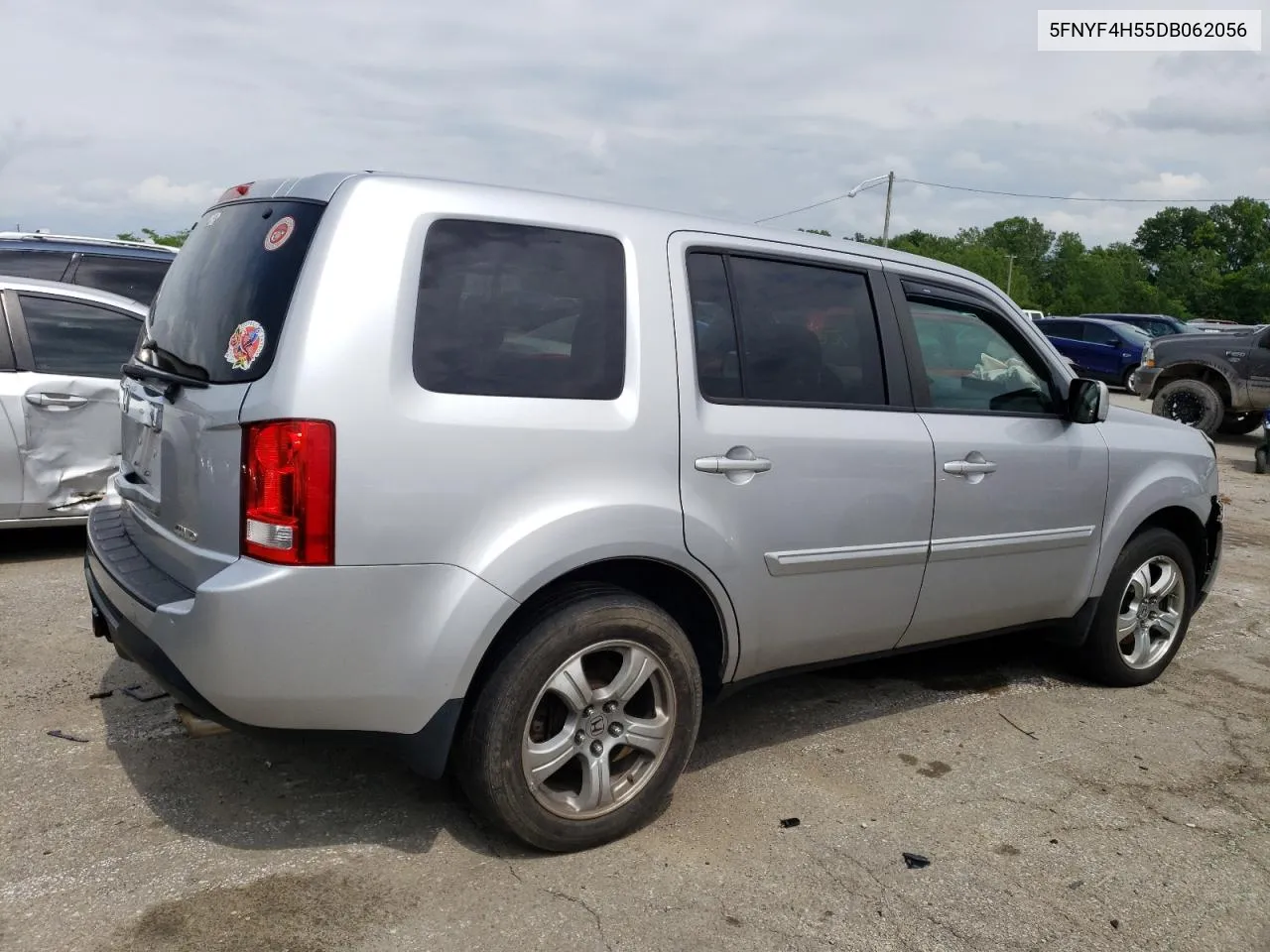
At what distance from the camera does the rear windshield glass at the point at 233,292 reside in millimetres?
2826

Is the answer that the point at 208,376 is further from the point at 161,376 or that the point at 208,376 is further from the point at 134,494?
the point at 134,494

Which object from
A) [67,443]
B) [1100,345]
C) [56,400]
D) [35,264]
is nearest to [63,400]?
[56,400]

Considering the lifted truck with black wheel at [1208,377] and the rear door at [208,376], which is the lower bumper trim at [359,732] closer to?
the rear door at [208,376]

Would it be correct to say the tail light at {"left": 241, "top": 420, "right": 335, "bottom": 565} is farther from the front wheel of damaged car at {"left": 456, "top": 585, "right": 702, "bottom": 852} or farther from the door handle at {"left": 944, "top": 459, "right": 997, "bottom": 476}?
the door handle at {"left": 944, "top": 459, "right": 997, "bottom": 476}

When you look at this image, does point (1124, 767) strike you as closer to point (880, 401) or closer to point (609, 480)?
point (880, 401)

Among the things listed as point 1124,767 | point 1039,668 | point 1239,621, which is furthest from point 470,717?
point 1239,621

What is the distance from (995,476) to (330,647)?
250cm

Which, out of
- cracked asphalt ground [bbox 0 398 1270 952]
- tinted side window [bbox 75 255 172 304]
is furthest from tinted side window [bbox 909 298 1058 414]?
tinted side window [bbox 75 255 172 304]

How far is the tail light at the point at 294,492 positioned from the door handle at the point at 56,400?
152 inches

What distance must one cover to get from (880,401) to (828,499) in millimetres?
468

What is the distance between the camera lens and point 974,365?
167 inches

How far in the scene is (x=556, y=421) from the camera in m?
3.00

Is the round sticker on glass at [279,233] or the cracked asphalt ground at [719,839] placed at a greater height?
the round sticker on glass at [279,233]

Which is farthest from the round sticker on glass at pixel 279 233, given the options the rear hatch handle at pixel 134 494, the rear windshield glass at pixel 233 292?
the rear hatch handle at pixel 134 494
